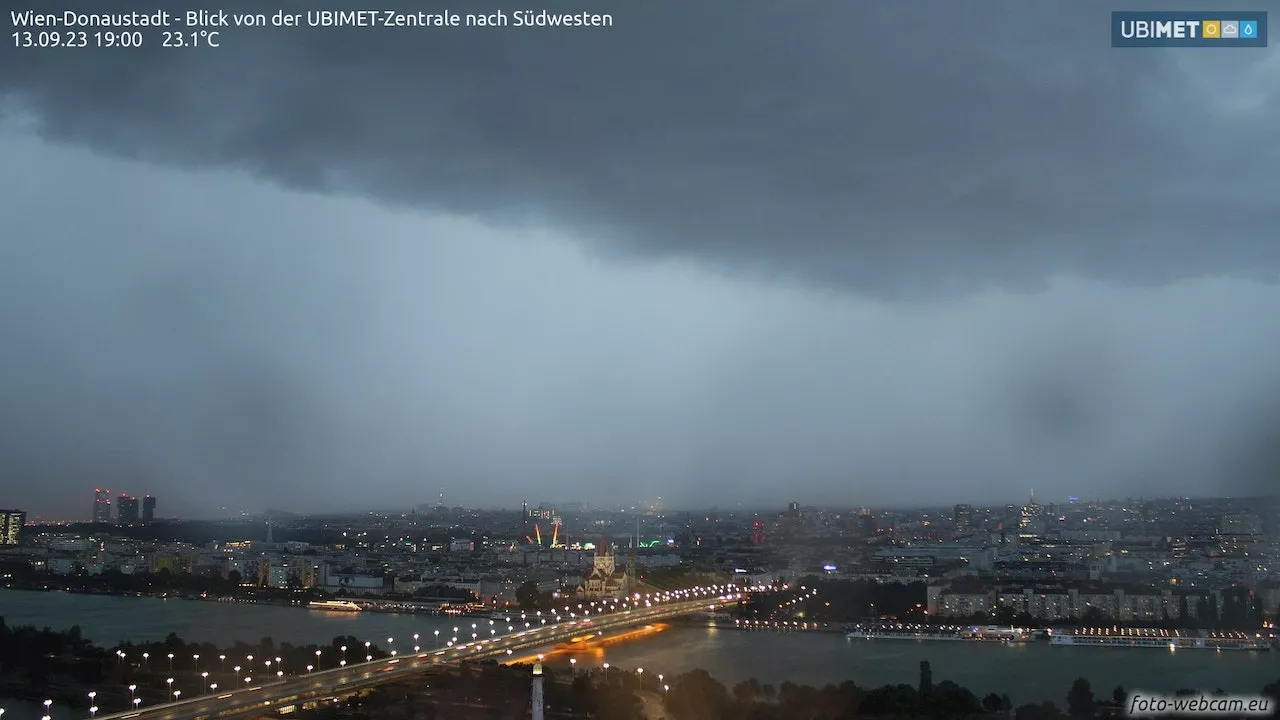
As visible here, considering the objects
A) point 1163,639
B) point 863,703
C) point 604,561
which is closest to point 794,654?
point 863,703

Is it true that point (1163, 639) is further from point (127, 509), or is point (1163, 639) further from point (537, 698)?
point (127, 509)

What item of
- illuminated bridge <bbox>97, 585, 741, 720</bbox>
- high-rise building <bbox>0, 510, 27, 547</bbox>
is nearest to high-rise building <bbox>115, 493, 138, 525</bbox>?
high-rise building <bbox>0, 510, 27, 547</bbox>

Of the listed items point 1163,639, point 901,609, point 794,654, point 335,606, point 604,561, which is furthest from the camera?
point 604,561

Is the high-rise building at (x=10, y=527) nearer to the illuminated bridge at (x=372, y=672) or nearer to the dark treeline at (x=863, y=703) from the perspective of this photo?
the illuminated bridge at (x=372, y=672)

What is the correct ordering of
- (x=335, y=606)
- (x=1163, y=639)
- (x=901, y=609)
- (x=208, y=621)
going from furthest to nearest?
(x=335, y=606), (x=901, y=609), (x=208, y=621), (x=1163, y=639)

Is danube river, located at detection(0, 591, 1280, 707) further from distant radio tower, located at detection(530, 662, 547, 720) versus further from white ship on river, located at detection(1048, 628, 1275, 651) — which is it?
distant radio tower, located at detection(530, 662, 547, 720)

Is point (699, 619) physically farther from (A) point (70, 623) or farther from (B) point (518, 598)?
(A) point (70, 623)

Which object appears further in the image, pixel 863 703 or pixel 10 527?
pixel 10 527
